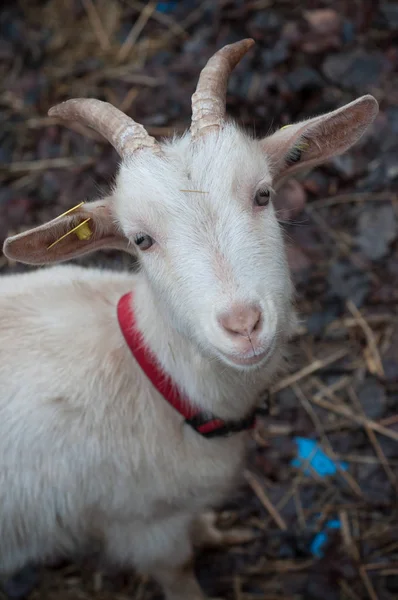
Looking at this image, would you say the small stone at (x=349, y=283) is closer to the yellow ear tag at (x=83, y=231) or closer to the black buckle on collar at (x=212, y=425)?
the black buckle on collar at (x=212, y=425)

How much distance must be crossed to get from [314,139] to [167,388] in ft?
4.00

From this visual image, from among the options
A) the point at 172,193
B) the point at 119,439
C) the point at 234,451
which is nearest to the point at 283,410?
the point at 234,451

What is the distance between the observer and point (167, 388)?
290 cm

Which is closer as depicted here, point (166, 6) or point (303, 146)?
point (303, 146)

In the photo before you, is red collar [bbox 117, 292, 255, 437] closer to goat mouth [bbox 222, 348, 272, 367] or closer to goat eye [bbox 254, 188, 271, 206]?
goat mouth [bbox 222, 348, 272, 367]

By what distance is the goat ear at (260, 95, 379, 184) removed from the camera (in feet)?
8.64

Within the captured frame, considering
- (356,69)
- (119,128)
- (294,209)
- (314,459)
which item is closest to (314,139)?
(119,128)

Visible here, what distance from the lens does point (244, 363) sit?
226 centimetres

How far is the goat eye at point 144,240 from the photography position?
2.54m

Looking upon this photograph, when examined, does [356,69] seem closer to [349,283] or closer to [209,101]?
[349,283]

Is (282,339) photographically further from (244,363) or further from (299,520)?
(299,520)

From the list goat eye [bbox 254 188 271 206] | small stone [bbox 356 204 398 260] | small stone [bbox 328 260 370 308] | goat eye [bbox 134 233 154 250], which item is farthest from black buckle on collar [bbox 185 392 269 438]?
small stone [bbox 356 204 398 260]

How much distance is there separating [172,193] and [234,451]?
1.36 meters

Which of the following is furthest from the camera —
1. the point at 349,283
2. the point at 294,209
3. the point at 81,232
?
the point at 294,209
